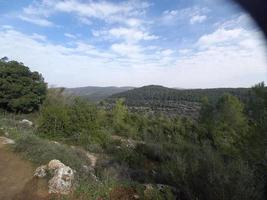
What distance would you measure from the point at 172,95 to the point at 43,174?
54.9 m

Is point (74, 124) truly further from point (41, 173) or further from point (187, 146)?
point (41, 173)

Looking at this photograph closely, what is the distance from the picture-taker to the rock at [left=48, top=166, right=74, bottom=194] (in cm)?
773

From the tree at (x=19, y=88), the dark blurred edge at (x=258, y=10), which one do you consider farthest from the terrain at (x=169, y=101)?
the dark blurred edge at (x=258, y=10)

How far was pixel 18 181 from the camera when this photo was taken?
28.5ft

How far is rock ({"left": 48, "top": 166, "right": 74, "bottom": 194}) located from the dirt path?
230mm

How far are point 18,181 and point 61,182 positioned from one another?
1.64 meters

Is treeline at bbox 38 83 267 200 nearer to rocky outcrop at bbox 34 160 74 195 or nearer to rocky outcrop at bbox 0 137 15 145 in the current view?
rocky outcrop at bbox 34 160 74 195

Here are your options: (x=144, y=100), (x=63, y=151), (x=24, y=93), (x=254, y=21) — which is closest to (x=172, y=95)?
(x=144, y=100)

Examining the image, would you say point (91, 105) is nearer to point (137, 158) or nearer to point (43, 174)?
point (137, 158)

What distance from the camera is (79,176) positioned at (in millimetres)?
8758

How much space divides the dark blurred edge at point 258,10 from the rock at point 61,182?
699 cm

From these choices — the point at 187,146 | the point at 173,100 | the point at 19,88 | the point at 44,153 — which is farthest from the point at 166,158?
the point at 173,100

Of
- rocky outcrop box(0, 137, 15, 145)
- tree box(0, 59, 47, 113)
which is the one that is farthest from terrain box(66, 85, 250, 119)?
rocky outcrop box(0, 137, 15, 145)

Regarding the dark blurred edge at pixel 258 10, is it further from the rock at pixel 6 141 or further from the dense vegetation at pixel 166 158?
the rock at pixel 6 141
